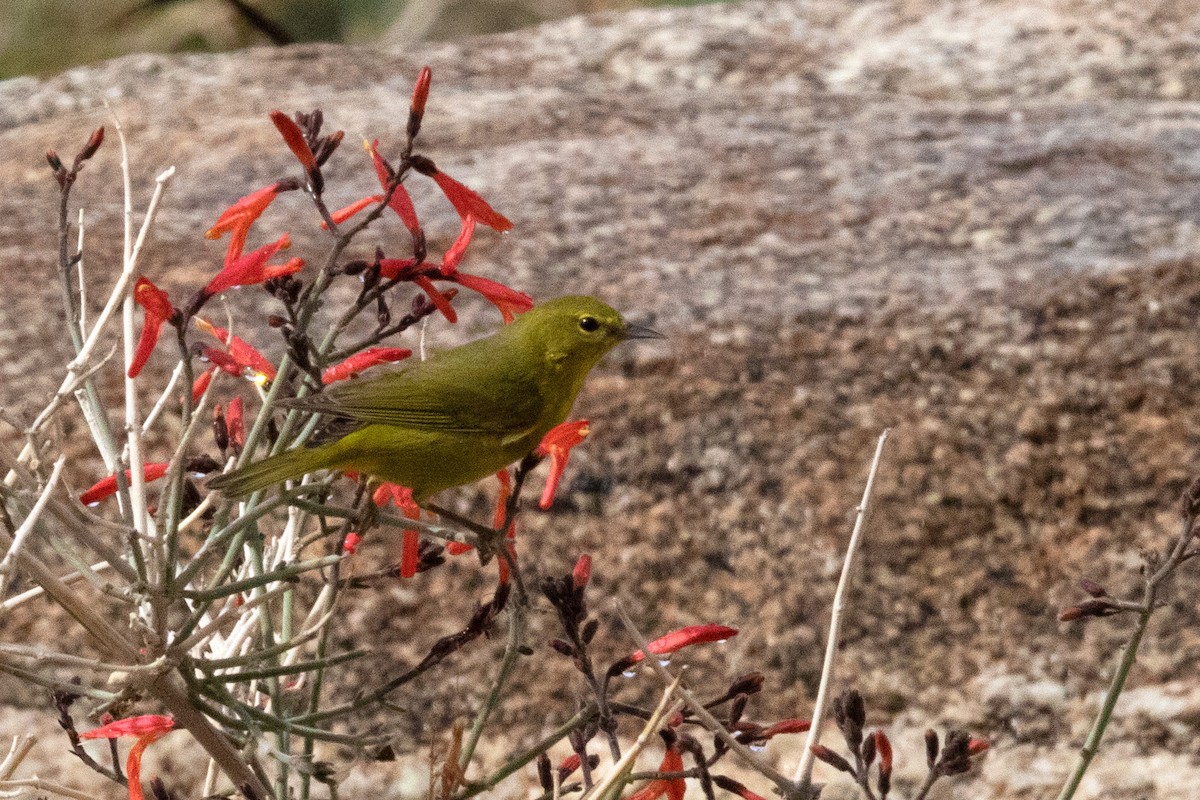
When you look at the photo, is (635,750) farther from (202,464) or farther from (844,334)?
(844,334)

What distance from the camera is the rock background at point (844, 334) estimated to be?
421cm

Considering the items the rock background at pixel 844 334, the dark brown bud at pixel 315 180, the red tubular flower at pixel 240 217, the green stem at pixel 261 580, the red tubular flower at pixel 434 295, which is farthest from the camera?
the rock background at pixel 844 334

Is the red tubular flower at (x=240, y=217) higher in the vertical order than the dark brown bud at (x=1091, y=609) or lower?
higher

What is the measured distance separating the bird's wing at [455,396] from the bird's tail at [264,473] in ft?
0.53

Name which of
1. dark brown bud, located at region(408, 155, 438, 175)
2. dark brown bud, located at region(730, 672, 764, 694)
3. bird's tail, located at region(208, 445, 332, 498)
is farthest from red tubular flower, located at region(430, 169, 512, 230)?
dark brown bud, located at region(730, 672, 764, 694)

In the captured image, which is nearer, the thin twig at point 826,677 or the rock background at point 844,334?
the thin twig at point 826,677

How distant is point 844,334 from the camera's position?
4.93m

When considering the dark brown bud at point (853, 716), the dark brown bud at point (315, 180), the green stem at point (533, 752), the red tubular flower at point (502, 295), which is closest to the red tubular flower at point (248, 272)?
the dark brown bud at point (315, 180)

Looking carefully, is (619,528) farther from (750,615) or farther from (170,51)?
(170,51)

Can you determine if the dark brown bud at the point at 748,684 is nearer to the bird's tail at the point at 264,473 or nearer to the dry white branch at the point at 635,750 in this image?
the dry white branch at the point at 635,750

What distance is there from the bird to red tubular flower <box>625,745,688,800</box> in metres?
0.73

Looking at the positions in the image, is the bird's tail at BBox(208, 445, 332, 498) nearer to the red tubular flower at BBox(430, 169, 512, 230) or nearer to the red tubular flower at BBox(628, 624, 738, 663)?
the red tubular flower at BBox(430, 169, 512, 230)

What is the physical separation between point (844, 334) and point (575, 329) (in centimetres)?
192

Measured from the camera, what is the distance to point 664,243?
5.47 m
